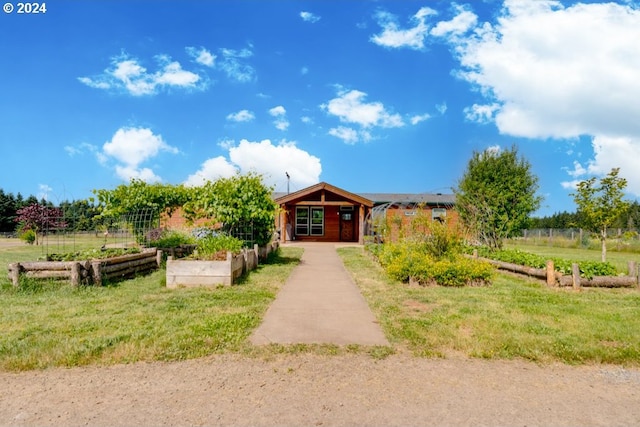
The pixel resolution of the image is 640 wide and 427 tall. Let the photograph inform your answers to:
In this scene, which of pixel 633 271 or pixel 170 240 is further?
pixel 170 240

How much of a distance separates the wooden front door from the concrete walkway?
17881 mm

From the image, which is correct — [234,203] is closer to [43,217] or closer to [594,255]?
[43,217]

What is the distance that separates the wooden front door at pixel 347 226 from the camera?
90.3 ft

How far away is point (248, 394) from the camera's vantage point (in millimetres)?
3387

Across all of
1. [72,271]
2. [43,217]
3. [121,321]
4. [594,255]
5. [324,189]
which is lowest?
[594,255]

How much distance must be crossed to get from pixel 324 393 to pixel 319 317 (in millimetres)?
2626

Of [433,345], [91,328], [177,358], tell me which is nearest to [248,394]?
[177,358]

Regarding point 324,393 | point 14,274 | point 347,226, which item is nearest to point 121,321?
point 324,393

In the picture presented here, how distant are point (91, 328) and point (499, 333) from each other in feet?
17.9

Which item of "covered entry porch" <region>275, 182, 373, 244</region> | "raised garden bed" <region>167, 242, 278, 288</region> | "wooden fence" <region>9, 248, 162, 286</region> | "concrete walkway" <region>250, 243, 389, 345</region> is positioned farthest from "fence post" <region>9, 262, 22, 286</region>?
"covered entry porch" <region>275, 182, 373, 244</region>

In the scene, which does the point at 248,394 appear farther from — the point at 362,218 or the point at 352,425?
the point at 362,218

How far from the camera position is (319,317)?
19.8 feet

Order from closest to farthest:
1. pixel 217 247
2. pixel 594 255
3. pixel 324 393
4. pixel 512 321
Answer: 1. pixel 324 393
2. pixel 512 321
3. pixel 217 247
4. pixel 594 255

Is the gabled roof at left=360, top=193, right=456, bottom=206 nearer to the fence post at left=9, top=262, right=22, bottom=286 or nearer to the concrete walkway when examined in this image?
the concrete walkway
